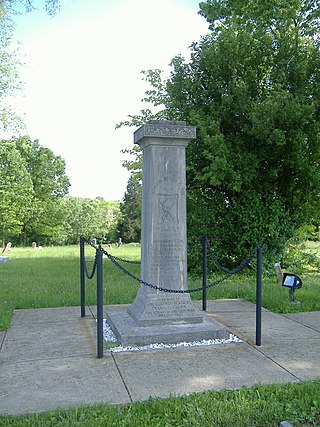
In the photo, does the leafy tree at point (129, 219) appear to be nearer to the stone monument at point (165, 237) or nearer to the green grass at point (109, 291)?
the green grass at point (109, 291)

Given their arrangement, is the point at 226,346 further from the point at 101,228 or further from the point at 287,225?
the point at 101,228

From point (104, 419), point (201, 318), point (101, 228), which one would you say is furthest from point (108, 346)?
point (101, 228)

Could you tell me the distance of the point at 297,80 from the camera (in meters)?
A: 12.0

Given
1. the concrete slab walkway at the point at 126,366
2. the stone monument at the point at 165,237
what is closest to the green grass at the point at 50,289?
the concrete slab walkway at the point at 126,366

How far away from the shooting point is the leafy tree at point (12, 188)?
37938 mm

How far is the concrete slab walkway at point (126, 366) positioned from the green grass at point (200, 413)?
0.82 feet

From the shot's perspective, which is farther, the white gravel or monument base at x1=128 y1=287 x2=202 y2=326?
monument base at x1=128 y1=287 x2=202 y2=326

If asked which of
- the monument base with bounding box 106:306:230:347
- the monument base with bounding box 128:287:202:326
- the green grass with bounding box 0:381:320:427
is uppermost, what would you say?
the monument base with bounding box 128:287:202:326

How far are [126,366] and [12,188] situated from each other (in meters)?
36.5

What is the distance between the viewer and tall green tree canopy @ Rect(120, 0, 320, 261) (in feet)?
37.6

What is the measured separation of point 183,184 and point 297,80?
744 cm

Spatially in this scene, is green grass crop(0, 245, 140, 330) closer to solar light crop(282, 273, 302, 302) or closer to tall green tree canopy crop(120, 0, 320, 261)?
solar light crop(282, 273, 302, 302)

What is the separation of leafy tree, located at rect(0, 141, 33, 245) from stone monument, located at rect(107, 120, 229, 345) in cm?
3401

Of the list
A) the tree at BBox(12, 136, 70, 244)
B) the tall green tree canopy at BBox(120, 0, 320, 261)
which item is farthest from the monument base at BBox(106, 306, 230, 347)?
the tree at BBox(12, 136, 70, 244)
